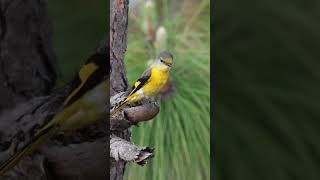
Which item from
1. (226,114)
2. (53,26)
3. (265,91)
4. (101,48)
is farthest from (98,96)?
(265,91)

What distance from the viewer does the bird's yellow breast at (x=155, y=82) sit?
1.52 metres

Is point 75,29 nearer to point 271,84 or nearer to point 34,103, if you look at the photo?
point 34,103

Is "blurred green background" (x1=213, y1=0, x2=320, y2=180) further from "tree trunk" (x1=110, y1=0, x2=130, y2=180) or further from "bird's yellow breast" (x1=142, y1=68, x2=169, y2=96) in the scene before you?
"tree trunk" (x1=110, y1=0, x2=130, y2=180)

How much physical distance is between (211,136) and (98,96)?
33cm

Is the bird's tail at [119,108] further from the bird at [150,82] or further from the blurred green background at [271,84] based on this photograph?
the blurred green background at [271,84]

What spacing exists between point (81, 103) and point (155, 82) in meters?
0.19

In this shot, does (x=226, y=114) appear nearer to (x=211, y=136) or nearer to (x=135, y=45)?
(x=211, y=136)

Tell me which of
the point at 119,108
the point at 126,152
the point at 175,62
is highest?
the point at 175,62

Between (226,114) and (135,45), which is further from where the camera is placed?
(226,114)

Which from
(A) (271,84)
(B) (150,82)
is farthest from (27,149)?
(A) (271,84)

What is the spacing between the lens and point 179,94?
5.14 ft

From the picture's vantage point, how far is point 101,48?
1508 millimetres

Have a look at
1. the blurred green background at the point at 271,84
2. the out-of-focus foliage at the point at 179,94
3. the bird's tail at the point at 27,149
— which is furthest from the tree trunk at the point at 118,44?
the blurred green background at the point at 271,84

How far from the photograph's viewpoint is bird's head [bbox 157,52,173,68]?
1534mm
